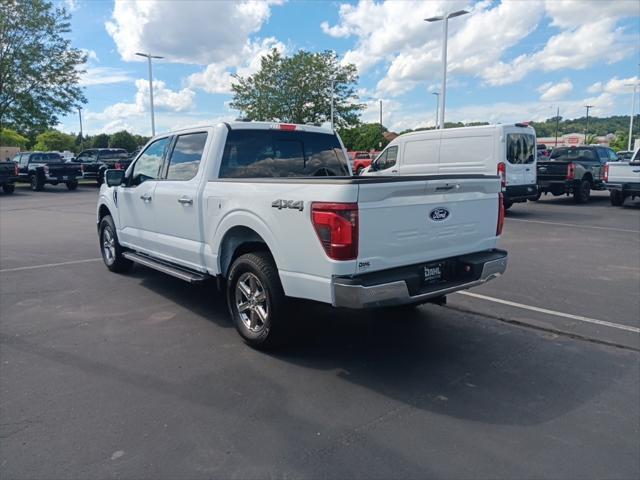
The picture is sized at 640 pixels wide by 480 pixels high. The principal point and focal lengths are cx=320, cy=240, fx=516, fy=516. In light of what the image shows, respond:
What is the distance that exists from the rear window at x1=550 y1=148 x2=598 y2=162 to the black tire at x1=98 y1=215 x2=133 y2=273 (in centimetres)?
1643

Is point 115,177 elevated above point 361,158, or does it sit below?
below

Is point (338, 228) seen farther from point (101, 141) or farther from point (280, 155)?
point (101, 141)

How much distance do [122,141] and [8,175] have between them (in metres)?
65.5

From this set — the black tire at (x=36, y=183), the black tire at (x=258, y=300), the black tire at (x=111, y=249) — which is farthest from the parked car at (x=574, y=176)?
the black tire at (x=36, y=183)

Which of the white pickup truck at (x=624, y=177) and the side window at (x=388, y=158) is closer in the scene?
the white pickup truck at (x=624, y=177)

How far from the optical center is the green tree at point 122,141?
84438 mm

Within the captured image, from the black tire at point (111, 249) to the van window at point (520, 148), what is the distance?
10.3 m

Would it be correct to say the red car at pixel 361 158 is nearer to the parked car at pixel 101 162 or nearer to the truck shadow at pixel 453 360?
the parked car at pixel 101 162

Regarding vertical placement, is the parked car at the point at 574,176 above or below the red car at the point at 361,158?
below

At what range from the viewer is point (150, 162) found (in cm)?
644

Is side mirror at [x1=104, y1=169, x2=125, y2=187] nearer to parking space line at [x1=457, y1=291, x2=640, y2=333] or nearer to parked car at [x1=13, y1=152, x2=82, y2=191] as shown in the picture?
parking space line at [x1=457, y1=291, x2=640, y2=333]

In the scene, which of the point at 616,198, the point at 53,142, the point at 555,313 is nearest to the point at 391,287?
the point at 555,313

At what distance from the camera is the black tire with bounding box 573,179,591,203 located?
698 inches

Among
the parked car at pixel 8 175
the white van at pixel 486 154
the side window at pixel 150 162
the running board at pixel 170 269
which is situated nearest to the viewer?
the running board at pixel 170 269
